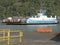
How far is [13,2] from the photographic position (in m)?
148

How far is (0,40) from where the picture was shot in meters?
24.5

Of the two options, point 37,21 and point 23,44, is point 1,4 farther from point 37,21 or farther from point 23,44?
point 23,44

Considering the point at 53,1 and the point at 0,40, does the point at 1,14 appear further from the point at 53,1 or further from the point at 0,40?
the point at 0,40

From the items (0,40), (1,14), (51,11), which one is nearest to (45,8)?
(51,11)

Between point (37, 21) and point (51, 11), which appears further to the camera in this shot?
point (51, 11)

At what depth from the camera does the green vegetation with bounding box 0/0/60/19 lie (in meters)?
139

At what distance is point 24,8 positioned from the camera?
142 meters

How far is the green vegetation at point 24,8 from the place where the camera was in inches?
5477

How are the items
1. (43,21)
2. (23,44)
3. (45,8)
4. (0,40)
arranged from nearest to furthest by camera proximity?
(23,44)
(0,40)
(43,21)
(45,8)

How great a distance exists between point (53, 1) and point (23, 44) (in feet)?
426

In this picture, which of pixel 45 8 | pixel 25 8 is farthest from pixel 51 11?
pixel 25 8

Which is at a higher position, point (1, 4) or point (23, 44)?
point (1, 4)

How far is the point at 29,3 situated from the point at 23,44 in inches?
4951

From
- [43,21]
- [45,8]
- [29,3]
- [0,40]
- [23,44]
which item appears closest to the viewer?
[23,44]
